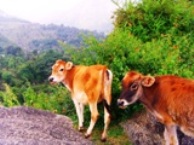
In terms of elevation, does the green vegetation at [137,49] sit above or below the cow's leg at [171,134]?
above

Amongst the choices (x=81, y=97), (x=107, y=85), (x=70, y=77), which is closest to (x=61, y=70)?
(x=70, y=77)

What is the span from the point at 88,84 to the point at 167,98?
7.40 ft

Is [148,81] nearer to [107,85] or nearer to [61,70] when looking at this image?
[107,85]

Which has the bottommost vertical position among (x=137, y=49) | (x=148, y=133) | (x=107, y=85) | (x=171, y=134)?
(x=148, y=133)

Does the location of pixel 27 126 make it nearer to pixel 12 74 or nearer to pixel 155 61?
pixel 155 61

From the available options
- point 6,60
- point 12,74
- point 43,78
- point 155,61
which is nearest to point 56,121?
point 155,61

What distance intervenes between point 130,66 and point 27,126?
141 inches

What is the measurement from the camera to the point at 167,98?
9.48 m

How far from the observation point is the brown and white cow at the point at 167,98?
9.21 meters

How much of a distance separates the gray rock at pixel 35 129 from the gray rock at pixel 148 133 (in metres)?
1.19

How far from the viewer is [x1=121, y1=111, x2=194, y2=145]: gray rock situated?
35.0 feet

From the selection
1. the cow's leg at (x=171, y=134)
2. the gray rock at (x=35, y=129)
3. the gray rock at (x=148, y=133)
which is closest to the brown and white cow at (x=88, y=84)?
the gray rock at (x=35, y=129)

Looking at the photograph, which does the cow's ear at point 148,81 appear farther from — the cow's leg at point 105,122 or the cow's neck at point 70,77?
the cow's neck at point 70,77

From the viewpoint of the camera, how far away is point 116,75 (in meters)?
12.6
